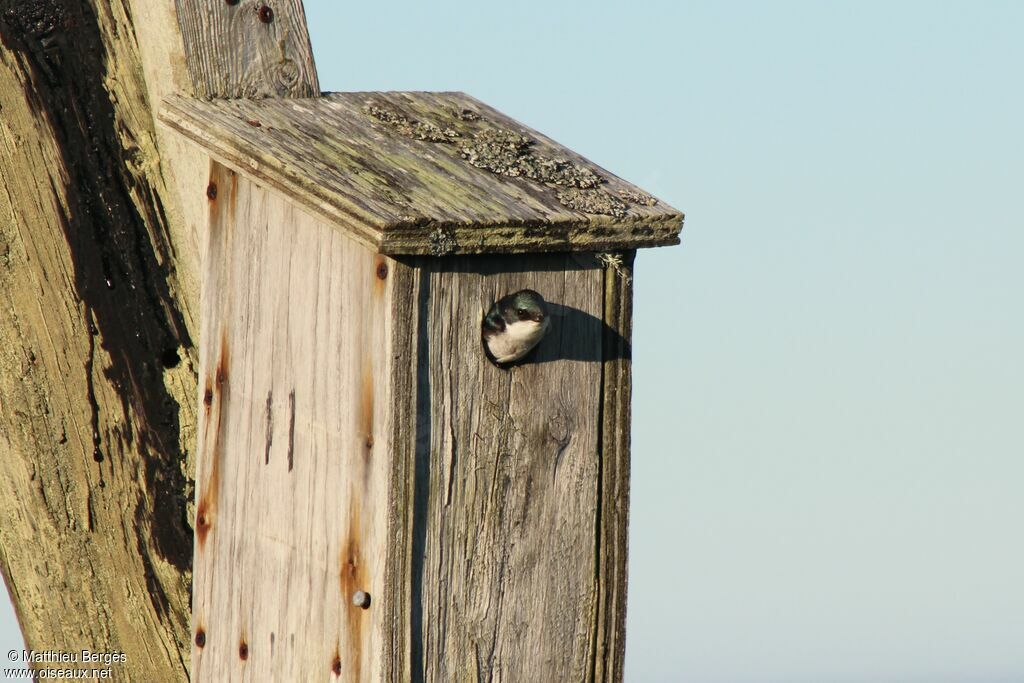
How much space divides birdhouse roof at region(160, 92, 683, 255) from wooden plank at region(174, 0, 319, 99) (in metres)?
0.04

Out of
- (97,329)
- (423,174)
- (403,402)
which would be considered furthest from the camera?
(97,329)

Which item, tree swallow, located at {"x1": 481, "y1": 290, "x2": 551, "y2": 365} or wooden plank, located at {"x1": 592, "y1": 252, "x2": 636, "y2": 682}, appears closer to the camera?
tree swallow, located at {"x1": 481, "y1": 290, "x2": 551, "y2": 365}

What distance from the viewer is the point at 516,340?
3025 millimetres

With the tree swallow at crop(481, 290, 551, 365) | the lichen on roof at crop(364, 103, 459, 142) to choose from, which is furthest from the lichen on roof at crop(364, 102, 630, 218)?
the tree swallow at crop(481, 290, 551, 365)

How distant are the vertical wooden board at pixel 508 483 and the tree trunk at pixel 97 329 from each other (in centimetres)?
A: 94

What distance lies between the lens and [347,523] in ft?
10.1

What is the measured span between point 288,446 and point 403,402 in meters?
0.41

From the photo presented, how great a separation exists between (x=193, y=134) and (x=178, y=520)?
113cm

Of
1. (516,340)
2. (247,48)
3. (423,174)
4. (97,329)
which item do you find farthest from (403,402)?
(97,329)

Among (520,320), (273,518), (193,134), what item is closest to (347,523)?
(273,518)

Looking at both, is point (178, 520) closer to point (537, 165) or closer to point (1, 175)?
point (1, 175)

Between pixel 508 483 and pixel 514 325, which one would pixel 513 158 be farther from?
pixel 508 483

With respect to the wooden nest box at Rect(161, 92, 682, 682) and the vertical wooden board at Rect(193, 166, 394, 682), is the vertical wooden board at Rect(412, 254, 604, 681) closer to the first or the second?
the wooden nest box at Rect(161, 92, 682, 682)

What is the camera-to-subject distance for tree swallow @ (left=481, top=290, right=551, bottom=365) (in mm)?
2986
